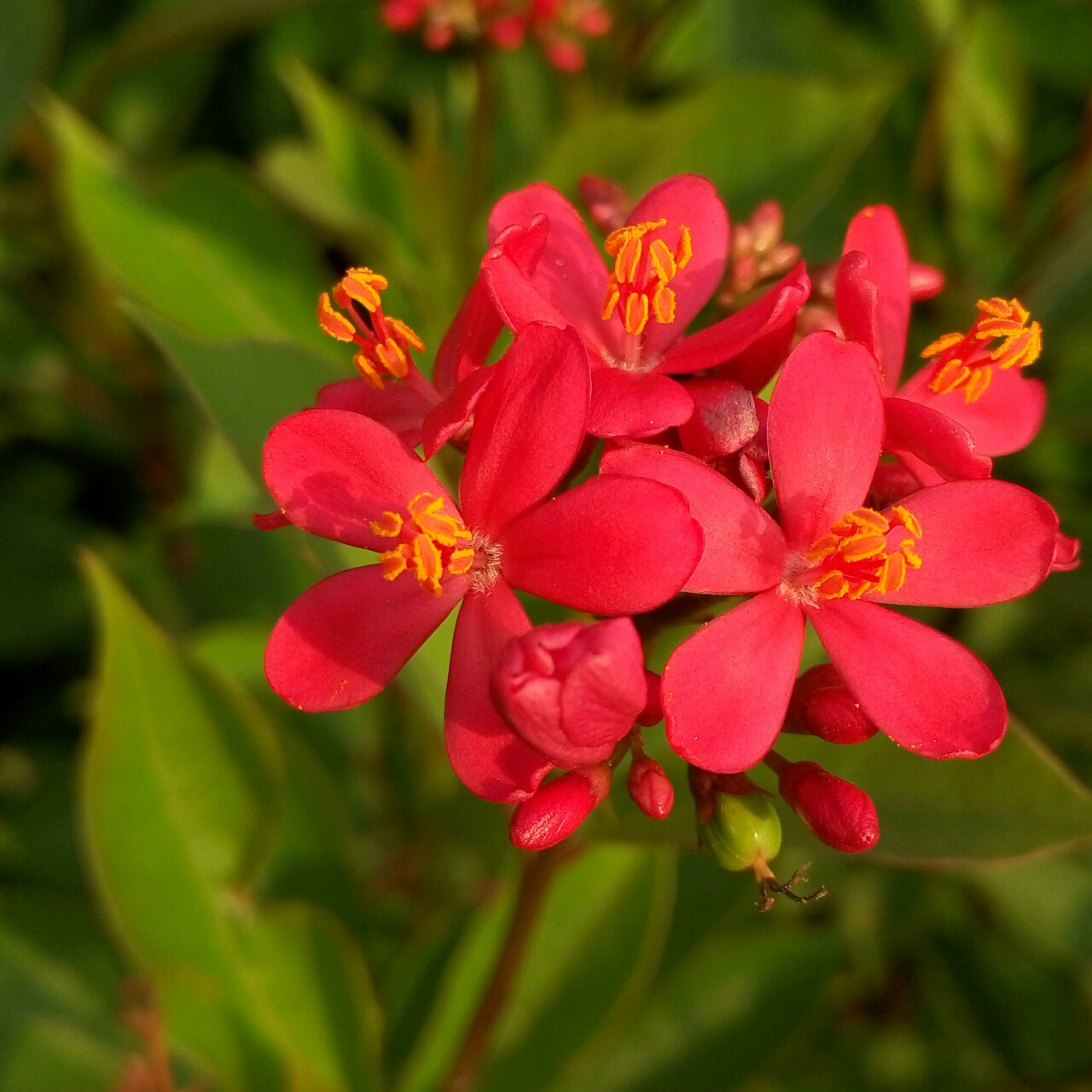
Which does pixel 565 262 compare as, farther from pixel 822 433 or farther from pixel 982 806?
pixel 982 806

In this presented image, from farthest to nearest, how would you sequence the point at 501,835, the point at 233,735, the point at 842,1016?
the point at 842,1016 < the point at 501,835 < the point at 233,735

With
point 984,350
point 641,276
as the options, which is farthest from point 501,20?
point 984,350

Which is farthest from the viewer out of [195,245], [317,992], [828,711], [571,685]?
[195,245]

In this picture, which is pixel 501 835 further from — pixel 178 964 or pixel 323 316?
pixel 323 316

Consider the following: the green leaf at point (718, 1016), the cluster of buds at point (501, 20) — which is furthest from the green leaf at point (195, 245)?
the green leaf at point (718, 1016)

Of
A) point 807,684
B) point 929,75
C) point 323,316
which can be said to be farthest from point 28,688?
point 929,75

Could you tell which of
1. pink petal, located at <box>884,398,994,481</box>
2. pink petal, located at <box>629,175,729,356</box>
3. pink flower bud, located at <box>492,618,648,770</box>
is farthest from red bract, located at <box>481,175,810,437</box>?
pink flower bud, located at <box>492,618,648,770</box>
